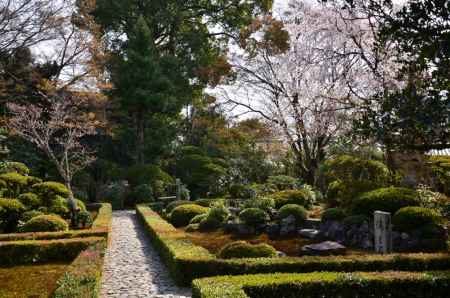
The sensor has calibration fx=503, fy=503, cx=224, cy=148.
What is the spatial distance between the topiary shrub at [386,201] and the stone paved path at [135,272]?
548 centimetres

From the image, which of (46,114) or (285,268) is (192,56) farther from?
(285,268)

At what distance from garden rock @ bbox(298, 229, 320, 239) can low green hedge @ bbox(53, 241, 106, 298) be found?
592 centimetres

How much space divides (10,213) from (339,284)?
11.4 meters

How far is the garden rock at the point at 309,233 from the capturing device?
1355cm

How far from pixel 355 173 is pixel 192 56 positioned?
64.7 feet

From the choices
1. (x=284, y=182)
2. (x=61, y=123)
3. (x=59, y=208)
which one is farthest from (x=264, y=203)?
(x=61, y=123)

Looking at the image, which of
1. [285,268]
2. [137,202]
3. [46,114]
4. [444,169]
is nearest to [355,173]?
[444,169]

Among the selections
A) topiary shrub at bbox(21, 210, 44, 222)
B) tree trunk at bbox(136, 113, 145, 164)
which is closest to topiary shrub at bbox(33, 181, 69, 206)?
topiary shrub at bbox(21, 210, 44, 222)

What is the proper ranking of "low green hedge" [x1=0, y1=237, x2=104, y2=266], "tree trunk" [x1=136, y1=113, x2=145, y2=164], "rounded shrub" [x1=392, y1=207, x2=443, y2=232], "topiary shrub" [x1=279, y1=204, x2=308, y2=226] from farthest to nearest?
1. "tree trunk" [x1=136, y1=113, x2=145, y2=164]
2. "topiary shrub" [x1=279, y1=204, x2=308, y2=226]
3. "rounded shrub" [x1=392, y1=207, x2=443, y2=232]
4. "low green hedge" [x1=0, y1=237, x2=104, y2=266]

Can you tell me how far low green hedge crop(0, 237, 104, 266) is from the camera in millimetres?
11516

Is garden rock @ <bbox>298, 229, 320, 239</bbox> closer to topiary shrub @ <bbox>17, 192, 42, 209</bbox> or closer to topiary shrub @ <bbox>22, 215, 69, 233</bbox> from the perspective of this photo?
topiary shrub @ <bbox>22, 215, 69, 233</bbox>

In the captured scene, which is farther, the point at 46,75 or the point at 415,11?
the point at 46,75

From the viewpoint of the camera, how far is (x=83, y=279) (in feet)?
24.8

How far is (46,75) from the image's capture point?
27.8 m
